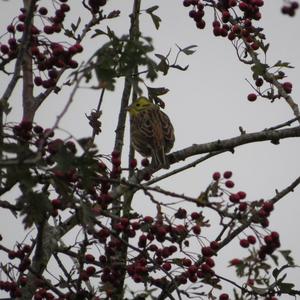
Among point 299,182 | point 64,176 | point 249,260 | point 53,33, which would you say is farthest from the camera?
point 53,33

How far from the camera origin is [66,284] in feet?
16.3

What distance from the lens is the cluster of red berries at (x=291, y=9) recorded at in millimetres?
4696

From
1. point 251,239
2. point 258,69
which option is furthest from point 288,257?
point 258,69

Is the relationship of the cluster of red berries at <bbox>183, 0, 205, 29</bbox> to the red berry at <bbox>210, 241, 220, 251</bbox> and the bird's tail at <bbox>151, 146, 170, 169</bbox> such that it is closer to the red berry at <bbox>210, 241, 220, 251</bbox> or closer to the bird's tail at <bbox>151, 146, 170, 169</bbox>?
the bird's tail at <bbox>151, 146, 170, 169</bbox>

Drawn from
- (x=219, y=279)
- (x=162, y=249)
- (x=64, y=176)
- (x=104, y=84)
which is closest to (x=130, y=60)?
(x=104, y=84)

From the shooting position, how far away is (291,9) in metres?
4.79

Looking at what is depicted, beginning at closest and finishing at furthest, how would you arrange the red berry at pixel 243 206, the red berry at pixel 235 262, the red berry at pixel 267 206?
the red berry at pixel 243 206, the red berry at pixel 267 206, the red berry at pixel 235 262

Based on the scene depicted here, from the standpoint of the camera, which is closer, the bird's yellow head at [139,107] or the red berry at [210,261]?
the red berry at [210,261]

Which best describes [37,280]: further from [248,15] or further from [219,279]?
[248,15]

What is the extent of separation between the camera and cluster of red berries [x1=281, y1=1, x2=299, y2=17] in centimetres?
470

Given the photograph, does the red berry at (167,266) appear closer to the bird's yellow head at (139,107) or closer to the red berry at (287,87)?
the red berry at (287,87)

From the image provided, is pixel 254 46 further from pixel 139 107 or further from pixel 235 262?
pixel 139 107

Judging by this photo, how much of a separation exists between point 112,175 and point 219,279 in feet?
4.07

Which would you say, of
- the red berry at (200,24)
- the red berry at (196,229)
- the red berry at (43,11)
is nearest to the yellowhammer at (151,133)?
the red berry at (200,24)
